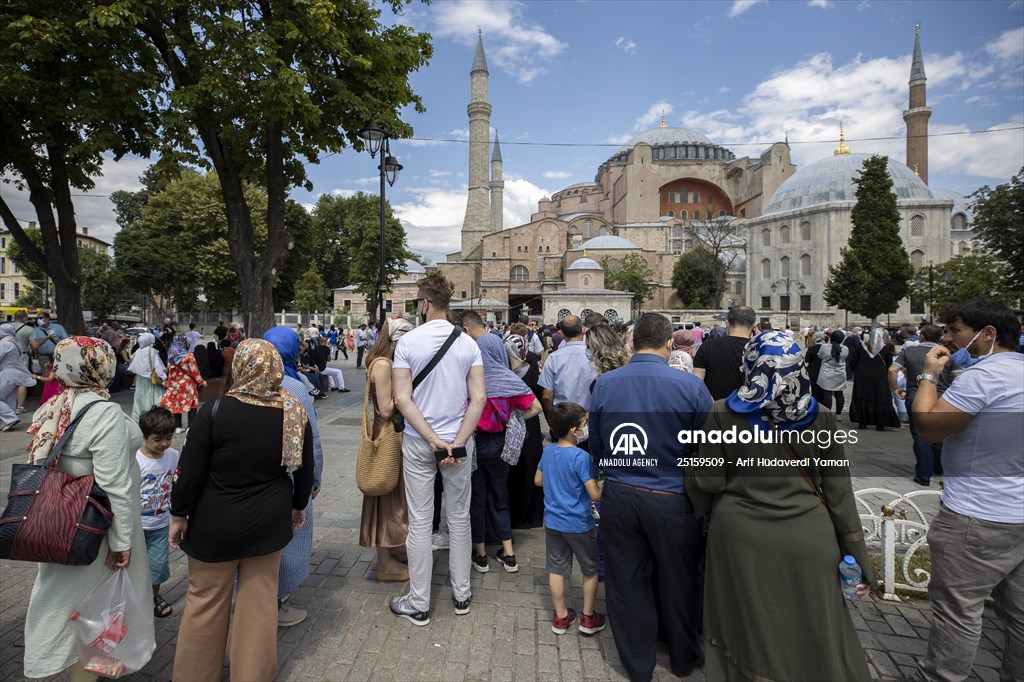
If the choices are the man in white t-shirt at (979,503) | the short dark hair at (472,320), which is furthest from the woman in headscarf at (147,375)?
the man in white t-shirt at (979,503)

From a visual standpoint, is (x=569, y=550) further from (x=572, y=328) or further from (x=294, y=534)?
(x=572, y=328)

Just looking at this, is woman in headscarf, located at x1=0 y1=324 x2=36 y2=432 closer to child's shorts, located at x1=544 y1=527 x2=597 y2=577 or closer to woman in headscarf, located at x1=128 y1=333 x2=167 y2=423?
woman in headscarf, located at x1=128 y1=333 x2=167 y2=423

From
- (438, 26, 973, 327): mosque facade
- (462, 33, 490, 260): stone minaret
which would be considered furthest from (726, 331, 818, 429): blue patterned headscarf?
(462, 33, 490, 260): stone minaret

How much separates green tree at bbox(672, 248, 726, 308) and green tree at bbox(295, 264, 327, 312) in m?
34.6

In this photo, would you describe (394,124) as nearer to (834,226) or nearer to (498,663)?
(498,663)

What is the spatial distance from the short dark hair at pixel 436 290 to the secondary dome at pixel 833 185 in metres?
55.2

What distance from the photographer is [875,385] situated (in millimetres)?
9375

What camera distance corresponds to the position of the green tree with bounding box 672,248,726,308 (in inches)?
2034

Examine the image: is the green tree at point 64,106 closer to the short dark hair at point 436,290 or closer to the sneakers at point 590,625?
the short dark hair at point 436,290

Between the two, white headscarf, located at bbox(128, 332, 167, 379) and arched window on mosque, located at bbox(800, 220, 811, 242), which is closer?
white headscarf, located at bbox(128, 332, 167, 379)

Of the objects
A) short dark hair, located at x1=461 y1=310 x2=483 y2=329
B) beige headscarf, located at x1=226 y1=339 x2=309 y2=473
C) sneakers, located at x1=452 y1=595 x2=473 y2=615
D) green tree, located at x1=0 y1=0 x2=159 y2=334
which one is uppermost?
green tree, located at x1=0 y1=0 x2=159 y2=334

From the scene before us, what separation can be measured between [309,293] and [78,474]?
42126mm

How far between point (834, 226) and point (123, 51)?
53311 millimetres

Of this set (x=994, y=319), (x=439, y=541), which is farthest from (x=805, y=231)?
(x=439, y=541)
